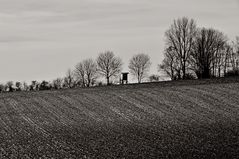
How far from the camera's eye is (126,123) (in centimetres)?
2936

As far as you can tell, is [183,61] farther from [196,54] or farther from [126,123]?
[126,123]

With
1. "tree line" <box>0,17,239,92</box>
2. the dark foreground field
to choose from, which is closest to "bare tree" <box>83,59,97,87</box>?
"tree line" <box>0,17,239,92</box>

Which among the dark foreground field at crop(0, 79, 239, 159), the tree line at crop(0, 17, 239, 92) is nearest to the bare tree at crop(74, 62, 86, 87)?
the tree line at crop(0, 17, 239, 92)

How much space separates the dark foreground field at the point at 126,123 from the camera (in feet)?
68.9

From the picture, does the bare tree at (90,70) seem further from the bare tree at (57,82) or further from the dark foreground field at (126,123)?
the dark foreground field at (126,123)

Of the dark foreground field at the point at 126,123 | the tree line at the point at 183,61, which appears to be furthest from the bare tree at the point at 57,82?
the dark foreground field at the point at 126,123

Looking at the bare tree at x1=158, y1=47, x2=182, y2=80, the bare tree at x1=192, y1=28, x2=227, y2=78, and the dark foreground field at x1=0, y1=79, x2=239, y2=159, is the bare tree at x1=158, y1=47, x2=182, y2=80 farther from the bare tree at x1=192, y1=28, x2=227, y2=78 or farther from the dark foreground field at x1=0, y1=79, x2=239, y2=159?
the dark foreground field at x1=0, y1=79, x2=239, y2=159

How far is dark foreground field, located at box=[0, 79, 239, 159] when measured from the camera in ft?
68.9

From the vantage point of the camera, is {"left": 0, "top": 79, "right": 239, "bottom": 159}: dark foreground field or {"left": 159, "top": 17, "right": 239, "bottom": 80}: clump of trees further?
{"left": 159, "top": 17, "right": 239, "bottom": 80}: clump of trees

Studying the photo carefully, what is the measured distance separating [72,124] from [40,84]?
75126 millimetres

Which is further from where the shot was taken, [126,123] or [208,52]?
[208,52]

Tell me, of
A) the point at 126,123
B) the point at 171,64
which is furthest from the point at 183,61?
the point at 126,123

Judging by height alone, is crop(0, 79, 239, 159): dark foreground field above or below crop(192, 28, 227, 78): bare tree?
below

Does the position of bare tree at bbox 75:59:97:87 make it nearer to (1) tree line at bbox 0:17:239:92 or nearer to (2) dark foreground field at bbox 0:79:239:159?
(1) tree line at bbox 0:17:239:92
